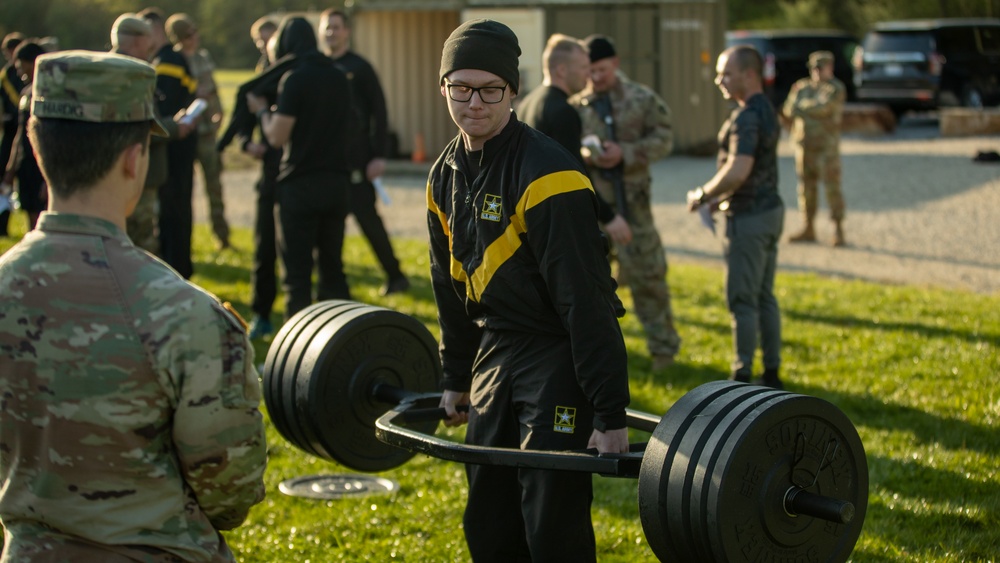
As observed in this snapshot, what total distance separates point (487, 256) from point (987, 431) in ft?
13.8

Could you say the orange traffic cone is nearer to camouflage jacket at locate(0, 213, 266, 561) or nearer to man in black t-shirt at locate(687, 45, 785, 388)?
man in black t-shirt at locate(687, 45, 785, 388)

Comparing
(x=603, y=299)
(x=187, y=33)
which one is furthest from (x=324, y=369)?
(x=187, y=33)

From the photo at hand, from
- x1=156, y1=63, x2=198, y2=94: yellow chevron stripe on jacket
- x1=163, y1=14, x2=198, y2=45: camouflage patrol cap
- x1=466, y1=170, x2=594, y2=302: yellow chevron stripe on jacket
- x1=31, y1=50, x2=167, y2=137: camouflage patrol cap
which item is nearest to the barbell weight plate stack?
x1=466, y1=170, x2=594, y2=302: yellow chevron stripe on jacket

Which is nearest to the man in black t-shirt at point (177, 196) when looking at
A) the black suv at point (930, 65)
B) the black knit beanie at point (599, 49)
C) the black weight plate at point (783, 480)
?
the black knit beanie at point (599, 49)

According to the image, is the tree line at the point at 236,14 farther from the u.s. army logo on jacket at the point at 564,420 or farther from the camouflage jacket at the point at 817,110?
the u.s. army logo on jacket at the point at 564,420

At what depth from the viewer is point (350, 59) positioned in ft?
33.9

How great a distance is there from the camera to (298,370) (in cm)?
502

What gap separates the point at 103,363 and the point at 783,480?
2112mm

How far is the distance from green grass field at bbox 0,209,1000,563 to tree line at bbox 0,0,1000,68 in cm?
2369

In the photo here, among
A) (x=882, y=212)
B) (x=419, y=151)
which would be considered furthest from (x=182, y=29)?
(x=419, y=151)

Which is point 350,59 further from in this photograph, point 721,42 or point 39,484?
point 721,42

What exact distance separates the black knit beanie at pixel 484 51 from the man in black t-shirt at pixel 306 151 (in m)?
4.41

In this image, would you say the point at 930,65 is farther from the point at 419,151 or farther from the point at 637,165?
the point at 637,165

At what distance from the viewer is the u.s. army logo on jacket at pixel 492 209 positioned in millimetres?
3914
